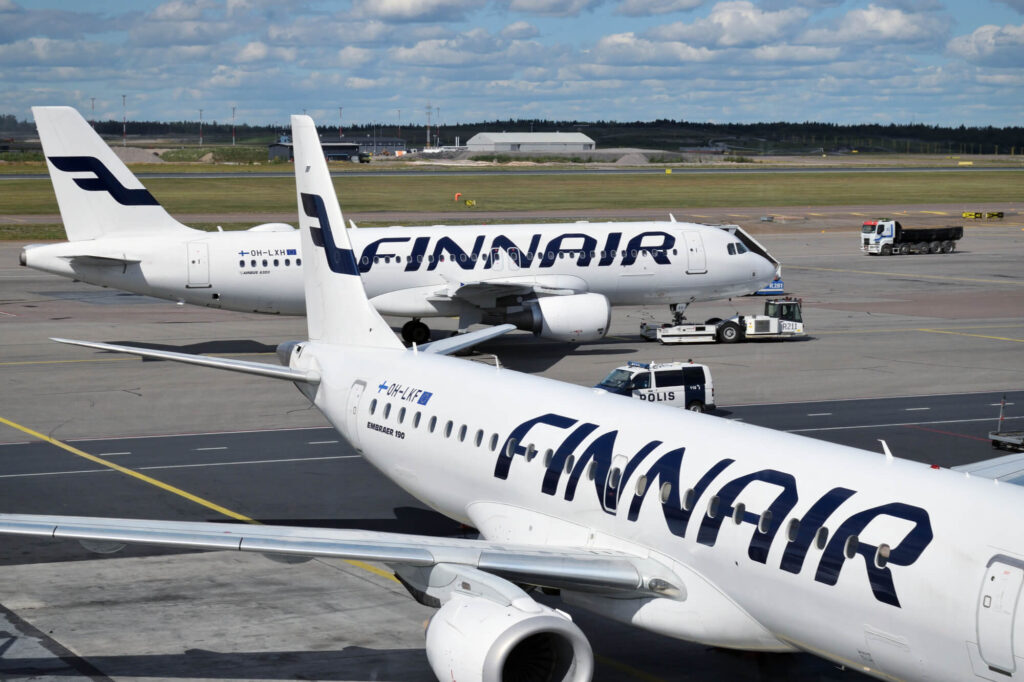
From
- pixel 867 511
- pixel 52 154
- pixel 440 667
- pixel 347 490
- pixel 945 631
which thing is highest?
pixel 52 154

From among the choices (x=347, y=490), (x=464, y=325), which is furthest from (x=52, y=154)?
(x=347, y=490)

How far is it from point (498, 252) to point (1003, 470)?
34.8 m

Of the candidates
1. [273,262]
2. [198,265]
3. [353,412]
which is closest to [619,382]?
[353,412]

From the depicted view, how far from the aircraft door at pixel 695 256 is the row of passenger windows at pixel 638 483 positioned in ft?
104

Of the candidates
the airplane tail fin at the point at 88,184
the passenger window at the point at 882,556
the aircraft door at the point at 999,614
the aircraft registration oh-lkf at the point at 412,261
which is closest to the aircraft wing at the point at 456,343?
the passenger window at the point at 882,556

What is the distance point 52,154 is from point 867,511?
40.3 metres

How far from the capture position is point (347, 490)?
31.9m

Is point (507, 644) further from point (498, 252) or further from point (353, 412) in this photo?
point (498, 252)

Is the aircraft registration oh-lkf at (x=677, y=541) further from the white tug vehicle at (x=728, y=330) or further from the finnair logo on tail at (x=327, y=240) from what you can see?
the white tug vehicle at (x=728, y=330)

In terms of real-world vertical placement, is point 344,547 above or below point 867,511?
below

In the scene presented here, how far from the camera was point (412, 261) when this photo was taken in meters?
53.6

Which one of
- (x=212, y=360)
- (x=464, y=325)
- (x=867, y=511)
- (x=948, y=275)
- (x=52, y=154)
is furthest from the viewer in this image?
(x=948, y=275)

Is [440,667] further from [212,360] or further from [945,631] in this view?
[212,360]

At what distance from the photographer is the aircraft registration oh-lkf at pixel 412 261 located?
4956cm
